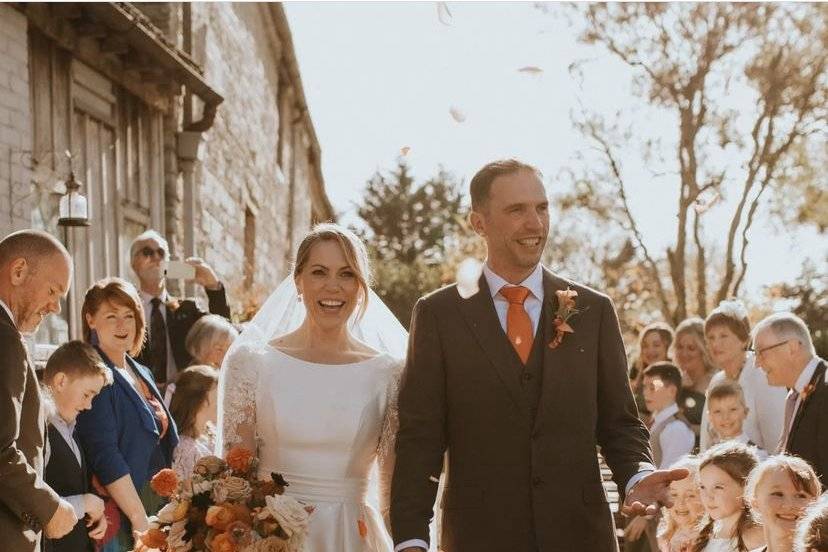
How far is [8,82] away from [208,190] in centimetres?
672

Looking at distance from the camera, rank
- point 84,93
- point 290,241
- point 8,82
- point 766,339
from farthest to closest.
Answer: point 290,241, point 84,93, point 8,82, point 766,339

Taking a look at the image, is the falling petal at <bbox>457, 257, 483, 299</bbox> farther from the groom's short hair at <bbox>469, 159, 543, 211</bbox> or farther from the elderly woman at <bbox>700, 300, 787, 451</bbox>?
the elderly woman at <bbox>700, 300, 787, 451</bbox>

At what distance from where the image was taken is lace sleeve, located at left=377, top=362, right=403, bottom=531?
5234mm

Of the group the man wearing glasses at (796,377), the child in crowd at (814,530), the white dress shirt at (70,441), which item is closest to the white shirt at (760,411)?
the man wearing glasses at (796,377)

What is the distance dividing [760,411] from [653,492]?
3893mm

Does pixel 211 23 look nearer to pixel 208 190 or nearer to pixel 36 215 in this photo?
pixel 208 190

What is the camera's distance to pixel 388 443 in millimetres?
5242

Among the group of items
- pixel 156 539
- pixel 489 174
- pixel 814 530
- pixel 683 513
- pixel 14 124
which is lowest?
pixel 683 513

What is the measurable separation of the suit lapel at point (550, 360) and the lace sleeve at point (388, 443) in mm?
844

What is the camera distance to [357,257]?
5.20 metres

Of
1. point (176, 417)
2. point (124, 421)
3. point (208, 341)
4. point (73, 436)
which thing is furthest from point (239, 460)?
point (208, 341)

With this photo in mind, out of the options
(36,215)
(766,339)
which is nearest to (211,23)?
(36,215)

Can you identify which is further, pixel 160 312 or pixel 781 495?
pixel 160 312

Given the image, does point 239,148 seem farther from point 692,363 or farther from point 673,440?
point 673,440
